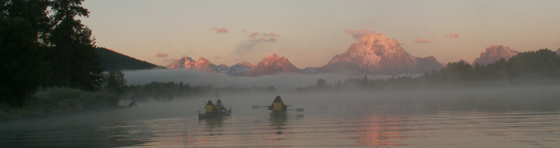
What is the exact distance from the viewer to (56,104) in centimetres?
4809

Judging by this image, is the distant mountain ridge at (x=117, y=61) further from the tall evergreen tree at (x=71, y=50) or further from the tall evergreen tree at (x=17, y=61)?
the tall evergreen tree at (x=17, y=61)

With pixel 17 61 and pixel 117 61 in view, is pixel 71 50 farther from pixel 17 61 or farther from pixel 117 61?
pixel 117 61

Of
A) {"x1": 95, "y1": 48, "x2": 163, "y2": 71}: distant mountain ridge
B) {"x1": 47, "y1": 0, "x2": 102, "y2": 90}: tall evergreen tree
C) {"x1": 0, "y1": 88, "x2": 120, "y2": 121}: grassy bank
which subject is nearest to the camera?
{"x1": 0, "y1": 88, "x2": 120, "y2": 121}: grassy bank

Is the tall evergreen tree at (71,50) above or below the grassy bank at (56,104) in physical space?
above

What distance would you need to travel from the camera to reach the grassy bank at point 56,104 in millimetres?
39916

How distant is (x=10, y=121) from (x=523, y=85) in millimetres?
149140

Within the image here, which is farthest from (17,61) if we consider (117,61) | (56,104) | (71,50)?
(117,61)

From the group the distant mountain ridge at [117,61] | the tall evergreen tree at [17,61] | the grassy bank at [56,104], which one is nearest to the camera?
the tall evergreen tree at [17,61]

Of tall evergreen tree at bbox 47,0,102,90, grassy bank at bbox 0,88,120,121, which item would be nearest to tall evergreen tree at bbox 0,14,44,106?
grassy bank at bbox 0,88,120,121

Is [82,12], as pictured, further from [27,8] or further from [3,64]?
[3,64]

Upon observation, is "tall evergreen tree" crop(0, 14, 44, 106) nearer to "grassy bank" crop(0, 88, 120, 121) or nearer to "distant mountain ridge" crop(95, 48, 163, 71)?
"grassy bank" crop(0, 88, 120, 121)

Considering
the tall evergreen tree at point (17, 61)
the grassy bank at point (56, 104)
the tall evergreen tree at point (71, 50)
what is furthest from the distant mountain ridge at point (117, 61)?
the tall evergreen tree at point (17, 61)

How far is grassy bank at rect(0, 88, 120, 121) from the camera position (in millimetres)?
39916

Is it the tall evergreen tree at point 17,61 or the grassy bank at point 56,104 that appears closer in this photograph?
the tall evergreen tree at point 17,61
